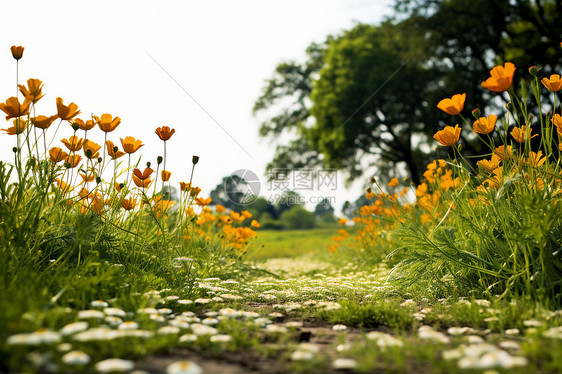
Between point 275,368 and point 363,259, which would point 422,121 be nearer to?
point 363,259

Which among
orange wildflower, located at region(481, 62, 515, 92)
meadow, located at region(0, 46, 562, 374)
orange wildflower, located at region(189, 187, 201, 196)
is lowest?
meadow, located at region(0, 46, 562, 374)

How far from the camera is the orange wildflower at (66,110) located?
2641 mm

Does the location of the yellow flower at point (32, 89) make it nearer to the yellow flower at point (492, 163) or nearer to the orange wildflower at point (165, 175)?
the orange wildflower at point (165, 175)

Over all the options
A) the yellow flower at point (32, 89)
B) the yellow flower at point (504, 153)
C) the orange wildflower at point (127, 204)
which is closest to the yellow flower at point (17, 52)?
the yellow flower at point (32, 89)

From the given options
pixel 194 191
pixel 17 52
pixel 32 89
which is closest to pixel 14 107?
pixel 32 89

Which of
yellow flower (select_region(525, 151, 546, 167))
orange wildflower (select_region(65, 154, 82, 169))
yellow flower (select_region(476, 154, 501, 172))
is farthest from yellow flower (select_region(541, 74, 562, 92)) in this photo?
orange wildflower (select_region(65, 154, 82, 169))

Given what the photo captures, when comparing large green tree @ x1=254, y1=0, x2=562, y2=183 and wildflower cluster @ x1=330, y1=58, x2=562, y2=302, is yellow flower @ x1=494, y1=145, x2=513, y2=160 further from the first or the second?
large green tree @ x1=254, y1=0, x2=562, y2=183

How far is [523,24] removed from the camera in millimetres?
14148

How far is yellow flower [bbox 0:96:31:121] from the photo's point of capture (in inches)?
93.3

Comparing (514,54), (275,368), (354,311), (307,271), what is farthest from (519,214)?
(514,54)

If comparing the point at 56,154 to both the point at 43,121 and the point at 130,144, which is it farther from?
the point at 130,144

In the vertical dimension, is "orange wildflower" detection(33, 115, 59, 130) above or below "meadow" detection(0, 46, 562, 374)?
above

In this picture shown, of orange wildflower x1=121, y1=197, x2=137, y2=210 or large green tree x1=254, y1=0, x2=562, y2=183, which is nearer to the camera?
orange wildflower x1=121, y1=197, x2=137, y2=210

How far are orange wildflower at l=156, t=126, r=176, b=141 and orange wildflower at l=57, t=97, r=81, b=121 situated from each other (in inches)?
23.1
